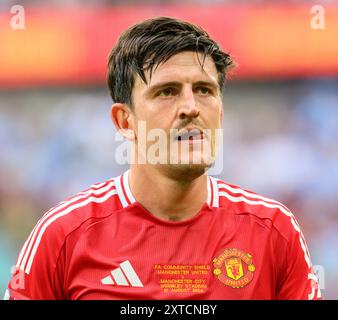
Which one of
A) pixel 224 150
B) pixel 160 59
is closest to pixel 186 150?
pixel 160 59

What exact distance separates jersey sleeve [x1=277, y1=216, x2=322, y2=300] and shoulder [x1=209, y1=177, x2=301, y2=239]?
0.06 m

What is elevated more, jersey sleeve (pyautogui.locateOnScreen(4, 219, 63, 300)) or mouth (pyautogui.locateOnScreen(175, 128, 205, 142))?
mouth (pyautogui.locateOnScreen(175, 128, 205, 142))

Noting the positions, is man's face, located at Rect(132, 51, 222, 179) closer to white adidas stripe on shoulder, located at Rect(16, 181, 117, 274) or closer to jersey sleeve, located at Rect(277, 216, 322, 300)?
white adidas stripe on shoulder, located at Rect(16, 181, 117, 274)

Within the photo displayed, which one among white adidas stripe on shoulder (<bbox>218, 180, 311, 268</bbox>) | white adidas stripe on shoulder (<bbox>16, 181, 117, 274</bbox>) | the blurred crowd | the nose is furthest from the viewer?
the blurred crowd

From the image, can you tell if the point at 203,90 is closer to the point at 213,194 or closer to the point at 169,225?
the point at 213,194

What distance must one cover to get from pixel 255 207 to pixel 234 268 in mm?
327

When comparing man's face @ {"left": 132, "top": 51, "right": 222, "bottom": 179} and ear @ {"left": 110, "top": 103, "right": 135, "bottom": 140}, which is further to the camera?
ear @ {"left": 110, "top": 103, "right": 135, "bottom": 140}

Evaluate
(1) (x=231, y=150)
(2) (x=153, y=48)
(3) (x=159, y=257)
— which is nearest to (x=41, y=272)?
(3) (x=159, y=257)

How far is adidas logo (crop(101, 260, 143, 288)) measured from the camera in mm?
2748

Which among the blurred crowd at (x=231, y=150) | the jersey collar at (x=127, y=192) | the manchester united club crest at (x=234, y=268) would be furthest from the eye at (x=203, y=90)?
the blurred crowd at (x=231, y=150)

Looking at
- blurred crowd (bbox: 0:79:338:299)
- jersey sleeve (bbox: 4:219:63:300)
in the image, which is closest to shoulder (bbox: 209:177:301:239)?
jersey sleeve (bbox: 4:219:63:300)

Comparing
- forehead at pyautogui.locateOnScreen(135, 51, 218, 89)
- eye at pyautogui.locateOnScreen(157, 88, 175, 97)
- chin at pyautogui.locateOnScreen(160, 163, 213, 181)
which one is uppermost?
forehead at pyautogui.locateOnScreen(135, 51, 218, 89)

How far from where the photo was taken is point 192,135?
8.79ft

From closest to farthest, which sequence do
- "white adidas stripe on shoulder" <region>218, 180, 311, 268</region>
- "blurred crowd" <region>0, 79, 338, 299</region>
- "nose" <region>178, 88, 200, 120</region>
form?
"nose" <region>178, 88, 200, 120</region> < "white adidas stripe on shoulder" <region>218, 180, 311, 268</region> < "blurred crowd" <region>0, 79, 338, 299</region>
